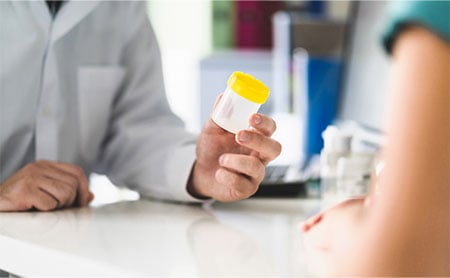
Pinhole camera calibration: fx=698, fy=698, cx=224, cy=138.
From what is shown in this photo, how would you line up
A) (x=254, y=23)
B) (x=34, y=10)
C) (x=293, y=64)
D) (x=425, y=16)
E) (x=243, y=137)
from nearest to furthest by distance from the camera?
(x=425, y=16) < (x=243, y=137) < (x=34, y=10) < (x=293, y=64) < (x=254, y=23)

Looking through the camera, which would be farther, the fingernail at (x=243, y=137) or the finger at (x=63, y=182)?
the finger at (x=63, y=182)

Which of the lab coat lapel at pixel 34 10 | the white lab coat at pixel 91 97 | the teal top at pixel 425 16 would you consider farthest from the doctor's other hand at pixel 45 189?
the teal top at pixel 425 16

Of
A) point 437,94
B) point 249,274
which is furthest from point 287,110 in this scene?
point 437,94

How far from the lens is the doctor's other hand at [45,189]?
102 centimetres

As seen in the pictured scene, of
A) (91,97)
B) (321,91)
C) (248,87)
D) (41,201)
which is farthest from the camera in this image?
(321,91)

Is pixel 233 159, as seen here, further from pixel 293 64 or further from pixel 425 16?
pixel 293 64

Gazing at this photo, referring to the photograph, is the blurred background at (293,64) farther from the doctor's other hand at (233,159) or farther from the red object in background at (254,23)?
the doctor's other hand at (233,159)

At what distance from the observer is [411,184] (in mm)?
409

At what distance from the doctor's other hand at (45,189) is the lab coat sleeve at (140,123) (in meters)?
0.16

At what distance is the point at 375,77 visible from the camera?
150 cm

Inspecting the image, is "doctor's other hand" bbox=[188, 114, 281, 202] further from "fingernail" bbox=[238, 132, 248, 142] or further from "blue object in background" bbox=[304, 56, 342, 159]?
"blue object in background" bbox=[304, 56, 342, 159]

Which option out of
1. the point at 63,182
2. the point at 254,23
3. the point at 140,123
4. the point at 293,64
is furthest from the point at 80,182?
the point at 254,23

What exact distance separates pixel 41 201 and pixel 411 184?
725mm

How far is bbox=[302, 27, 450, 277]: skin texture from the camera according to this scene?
383 millimetres
